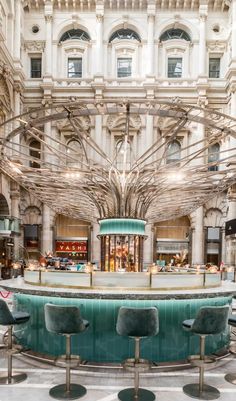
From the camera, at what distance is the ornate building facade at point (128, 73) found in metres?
28.1

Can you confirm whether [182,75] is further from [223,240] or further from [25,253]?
[25,253]

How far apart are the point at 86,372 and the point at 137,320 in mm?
1794

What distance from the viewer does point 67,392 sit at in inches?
223

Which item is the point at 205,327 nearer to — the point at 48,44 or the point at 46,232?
the point at 46,232

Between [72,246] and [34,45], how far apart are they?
14642mm

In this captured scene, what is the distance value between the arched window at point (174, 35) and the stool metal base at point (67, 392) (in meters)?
28.2

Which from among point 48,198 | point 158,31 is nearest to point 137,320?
point 48,198

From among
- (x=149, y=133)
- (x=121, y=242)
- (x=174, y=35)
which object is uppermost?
(x=174, y=35)

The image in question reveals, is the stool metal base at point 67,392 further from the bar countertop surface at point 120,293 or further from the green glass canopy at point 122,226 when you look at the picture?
the green glass canopy at point 122,226

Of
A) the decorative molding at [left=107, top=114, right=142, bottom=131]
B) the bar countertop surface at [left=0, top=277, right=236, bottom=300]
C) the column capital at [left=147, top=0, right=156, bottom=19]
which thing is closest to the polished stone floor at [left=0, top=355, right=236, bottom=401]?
the bar countertop surface at [left=0, top=277, right=236, bottom=300]

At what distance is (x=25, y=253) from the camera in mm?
28203

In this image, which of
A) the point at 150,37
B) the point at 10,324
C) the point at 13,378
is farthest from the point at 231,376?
the point at 150,37

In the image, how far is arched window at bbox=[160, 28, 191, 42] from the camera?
1181 inches

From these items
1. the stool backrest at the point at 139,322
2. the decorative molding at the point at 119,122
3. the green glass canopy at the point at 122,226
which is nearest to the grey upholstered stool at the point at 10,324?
the stool backrest at the point at 139,322
